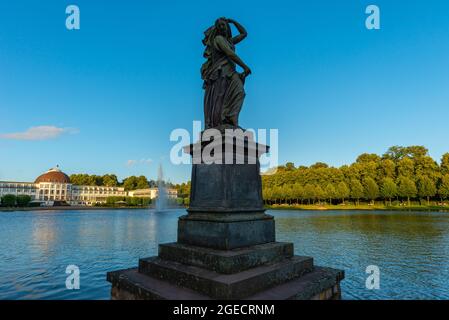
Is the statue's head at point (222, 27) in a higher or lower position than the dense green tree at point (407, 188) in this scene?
higher

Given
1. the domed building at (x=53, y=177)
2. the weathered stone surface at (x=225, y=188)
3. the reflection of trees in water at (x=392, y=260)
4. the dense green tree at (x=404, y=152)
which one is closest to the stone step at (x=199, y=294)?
the weathered stone surface at (x=225, y=188)

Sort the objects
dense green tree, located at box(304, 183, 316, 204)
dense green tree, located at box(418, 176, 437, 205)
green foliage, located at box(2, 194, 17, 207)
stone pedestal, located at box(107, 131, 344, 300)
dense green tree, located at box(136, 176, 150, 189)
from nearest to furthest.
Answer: stone pedestal, located at box(107, 131, 344, 300) < dense green tree, located at box(418, 176, 437, 205) < dense green tree, located at box(304, 183, 316, 204) < green foliage, located at box(2, 194, 17, 207) < dense green tree, located at box(136, 176, 150, 189)

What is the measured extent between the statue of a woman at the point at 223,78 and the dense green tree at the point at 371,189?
62.0 m

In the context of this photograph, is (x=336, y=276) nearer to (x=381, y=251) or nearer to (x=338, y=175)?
(x=381, y=251)

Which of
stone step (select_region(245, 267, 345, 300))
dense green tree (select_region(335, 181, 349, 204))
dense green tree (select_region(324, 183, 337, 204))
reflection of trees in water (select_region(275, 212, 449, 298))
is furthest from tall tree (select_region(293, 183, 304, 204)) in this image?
stone step (select_region(245, 267, 345, 300))

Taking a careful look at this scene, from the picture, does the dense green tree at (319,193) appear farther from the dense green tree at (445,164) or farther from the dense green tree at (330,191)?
the dense green tree at (445,164)

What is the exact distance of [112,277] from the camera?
479 centimetres

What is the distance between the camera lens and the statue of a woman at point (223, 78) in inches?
224

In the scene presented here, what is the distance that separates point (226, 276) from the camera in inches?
158

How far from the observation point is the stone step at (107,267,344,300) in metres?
3.84

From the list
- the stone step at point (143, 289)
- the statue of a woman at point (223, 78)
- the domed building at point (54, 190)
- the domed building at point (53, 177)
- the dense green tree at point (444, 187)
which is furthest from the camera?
the domed building at point (53, 177)

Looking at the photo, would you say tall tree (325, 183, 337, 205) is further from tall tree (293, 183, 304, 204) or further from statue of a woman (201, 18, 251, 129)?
statue of a woman (201, 18, 251, 129)

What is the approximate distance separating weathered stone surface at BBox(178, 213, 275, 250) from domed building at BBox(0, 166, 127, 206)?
12141 cm
